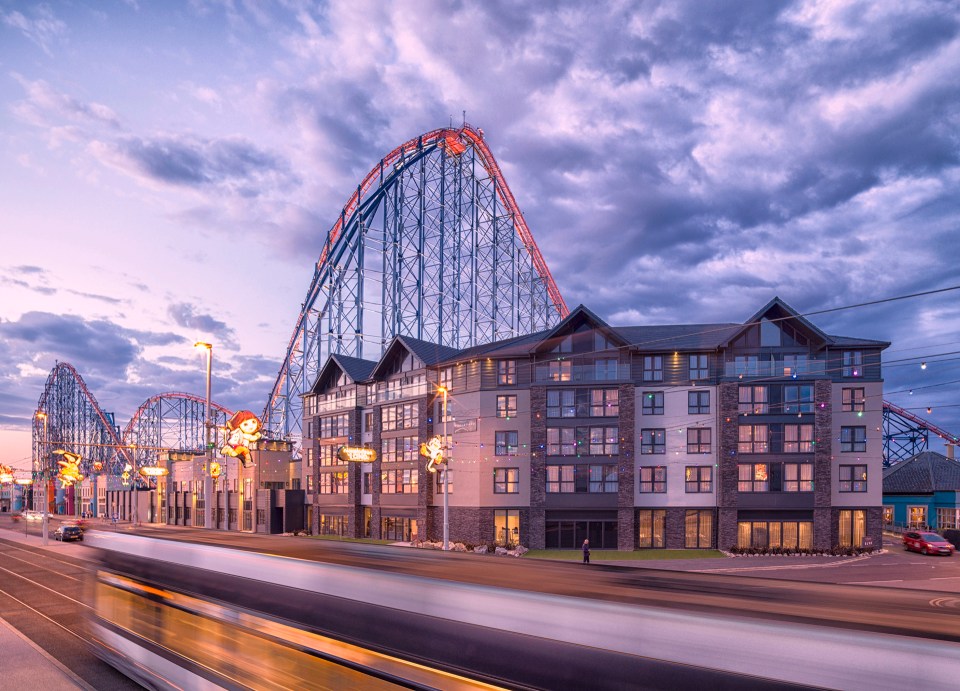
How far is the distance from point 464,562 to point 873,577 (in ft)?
103

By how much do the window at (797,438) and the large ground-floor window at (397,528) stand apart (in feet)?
79.5

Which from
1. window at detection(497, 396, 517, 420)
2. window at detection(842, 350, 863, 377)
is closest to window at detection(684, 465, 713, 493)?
window at detection(842, 350, 863, 377)

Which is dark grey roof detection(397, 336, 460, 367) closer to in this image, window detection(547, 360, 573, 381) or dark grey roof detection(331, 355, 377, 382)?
dark grey roof detection(331, 355, 377, 382)

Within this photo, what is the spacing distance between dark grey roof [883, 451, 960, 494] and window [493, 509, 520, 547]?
35.7 meters

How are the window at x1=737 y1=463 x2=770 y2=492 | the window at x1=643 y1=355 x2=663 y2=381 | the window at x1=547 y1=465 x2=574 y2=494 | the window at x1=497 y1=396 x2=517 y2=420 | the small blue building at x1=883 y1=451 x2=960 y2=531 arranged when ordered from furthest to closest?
Result: the small blue building at x1=883 y1=451 x2=960 y2=531
the window at x1=497 y1=396 x2=517 y2=420
the window at x1=643 y1=355 x2=663 y2=381
the window at x1=547 y1=465 x2=574 y2=494
the window at x1=737 y1=463 x2=770 y2=492

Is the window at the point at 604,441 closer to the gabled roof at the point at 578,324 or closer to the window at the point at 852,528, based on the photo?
the gabled roof at the point at 578,324

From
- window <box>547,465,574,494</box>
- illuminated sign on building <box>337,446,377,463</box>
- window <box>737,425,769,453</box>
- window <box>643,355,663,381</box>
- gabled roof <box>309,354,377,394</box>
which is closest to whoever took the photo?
illuminated sign on building <box>337,446,377,463</box>

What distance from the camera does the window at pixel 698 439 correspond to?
42344mm

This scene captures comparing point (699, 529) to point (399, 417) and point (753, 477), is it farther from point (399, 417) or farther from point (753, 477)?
point (399, 417)

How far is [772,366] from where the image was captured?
41.8 m

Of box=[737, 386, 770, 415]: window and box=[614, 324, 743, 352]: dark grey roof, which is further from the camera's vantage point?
box=[614, 324, 743, 352]: dark grey roof

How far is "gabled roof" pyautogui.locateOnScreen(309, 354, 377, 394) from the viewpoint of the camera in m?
53.9

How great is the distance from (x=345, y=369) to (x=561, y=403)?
1904 cm

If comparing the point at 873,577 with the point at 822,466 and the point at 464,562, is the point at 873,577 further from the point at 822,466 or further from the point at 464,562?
the point at 464,562
